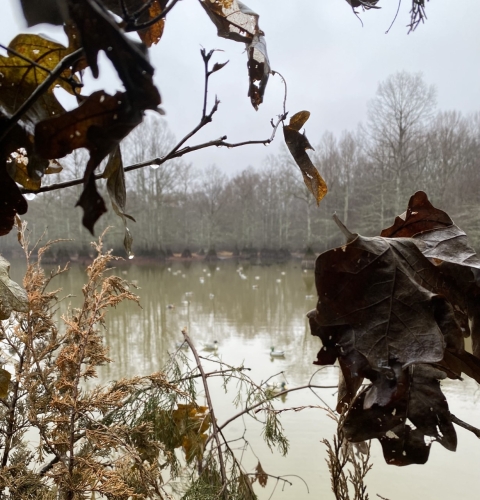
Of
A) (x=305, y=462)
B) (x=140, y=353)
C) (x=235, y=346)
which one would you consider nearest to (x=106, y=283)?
(x=305, y=462)

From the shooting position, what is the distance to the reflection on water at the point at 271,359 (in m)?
2.92

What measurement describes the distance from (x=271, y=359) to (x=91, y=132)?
18.6 feet

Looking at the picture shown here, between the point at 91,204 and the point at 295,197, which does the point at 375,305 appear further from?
the point at 295,197

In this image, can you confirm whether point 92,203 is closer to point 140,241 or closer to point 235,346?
point 235,346

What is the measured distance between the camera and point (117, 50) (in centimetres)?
19

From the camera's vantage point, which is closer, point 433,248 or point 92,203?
point 92,203

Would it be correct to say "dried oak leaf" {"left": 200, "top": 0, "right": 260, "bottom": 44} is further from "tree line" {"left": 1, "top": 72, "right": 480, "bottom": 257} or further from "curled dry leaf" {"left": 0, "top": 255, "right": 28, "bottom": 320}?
"tree line" {"left": 1, "top": 72, "right": 480, "bottom": 257}

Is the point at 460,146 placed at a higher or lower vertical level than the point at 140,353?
higher

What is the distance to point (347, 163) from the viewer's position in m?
18.8

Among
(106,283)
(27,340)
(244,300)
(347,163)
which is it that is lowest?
(244,300)

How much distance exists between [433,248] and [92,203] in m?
0.31

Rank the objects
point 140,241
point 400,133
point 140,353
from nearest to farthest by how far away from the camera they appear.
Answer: point 140,353 → point 400,133 → point 140,241

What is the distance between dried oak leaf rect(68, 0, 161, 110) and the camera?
19 cm

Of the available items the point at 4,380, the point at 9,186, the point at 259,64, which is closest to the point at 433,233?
the point at 259,64
